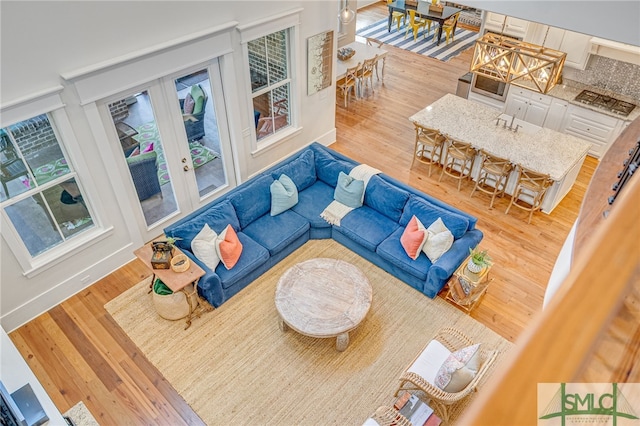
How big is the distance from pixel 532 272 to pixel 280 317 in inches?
127

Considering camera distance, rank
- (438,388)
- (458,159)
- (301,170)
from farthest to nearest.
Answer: (458,159)
(301,170)
(438,388)

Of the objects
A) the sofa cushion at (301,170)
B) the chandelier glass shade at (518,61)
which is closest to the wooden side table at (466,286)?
the chandelier glass shade at (518,61)

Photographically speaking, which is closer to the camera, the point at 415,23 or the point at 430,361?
the point at 430,361

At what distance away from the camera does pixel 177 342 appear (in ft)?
16.2

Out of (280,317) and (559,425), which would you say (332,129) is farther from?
(559,425)

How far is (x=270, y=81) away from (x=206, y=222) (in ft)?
7.57

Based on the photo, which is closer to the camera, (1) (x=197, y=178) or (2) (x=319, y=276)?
(2) (x=319, y=276)

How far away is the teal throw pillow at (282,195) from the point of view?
590 cm

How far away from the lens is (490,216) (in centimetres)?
663

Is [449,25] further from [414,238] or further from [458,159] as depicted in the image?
[414,238]

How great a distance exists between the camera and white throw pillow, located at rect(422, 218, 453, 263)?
17.2 ft

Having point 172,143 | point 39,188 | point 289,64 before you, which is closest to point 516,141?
point 289,64

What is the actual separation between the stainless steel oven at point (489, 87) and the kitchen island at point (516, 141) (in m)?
1.13

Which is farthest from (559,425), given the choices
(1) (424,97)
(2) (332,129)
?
(1) (424,97)
